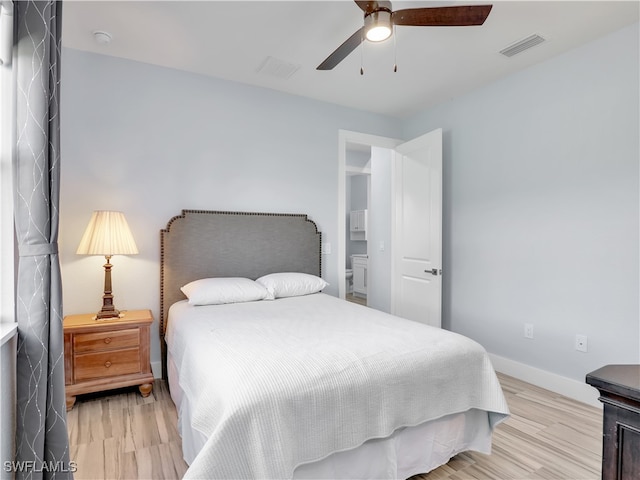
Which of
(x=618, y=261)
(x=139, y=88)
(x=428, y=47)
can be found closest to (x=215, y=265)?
(x=139, y=88)

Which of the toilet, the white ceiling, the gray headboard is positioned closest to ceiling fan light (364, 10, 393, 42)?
the white ceiling

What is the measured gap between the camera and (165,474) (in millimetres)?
1751

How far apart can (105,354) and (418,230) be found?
2927 mm

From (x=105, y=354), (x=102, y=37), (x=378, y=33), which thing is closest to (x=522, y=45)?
(x=378, y=33)

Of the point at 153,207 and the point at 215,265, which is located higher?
the point at 153,207

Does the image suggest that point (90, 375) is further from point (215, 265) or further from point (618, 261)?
point (618, 261)

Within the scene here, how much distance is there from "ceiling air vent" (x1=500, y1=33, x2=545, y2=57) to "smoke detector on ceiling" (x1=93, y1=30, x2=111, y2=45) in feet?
9.29

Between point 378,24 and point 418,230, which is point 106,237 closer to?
point 378,24

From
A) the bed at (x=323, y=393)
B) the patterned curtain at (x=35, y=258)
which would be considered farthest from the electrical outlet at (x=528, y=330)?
the patterned curtain at (x=35, y=258)

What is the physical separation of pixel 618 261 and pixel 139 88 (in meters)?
3.77

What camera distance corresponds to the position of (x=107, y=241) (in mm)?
2459

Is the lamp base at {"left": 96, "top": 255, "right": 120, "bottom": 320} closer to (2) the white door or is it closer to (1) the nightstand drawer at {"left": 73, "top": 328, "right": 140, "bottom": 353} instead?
(1) the nightstand drawer at {"left": 73, "top": 328, "right": 140, "bottom": 353}

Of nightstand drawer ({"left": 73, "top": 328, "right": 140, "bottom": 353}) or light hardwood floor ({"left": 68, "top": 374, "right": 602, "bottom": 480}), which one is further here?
nightstand drawer ({"left": 73, "top": 328, "right": 140, "bottom": 353})

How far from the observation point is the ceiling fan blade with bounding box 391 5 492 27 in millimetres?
1744
